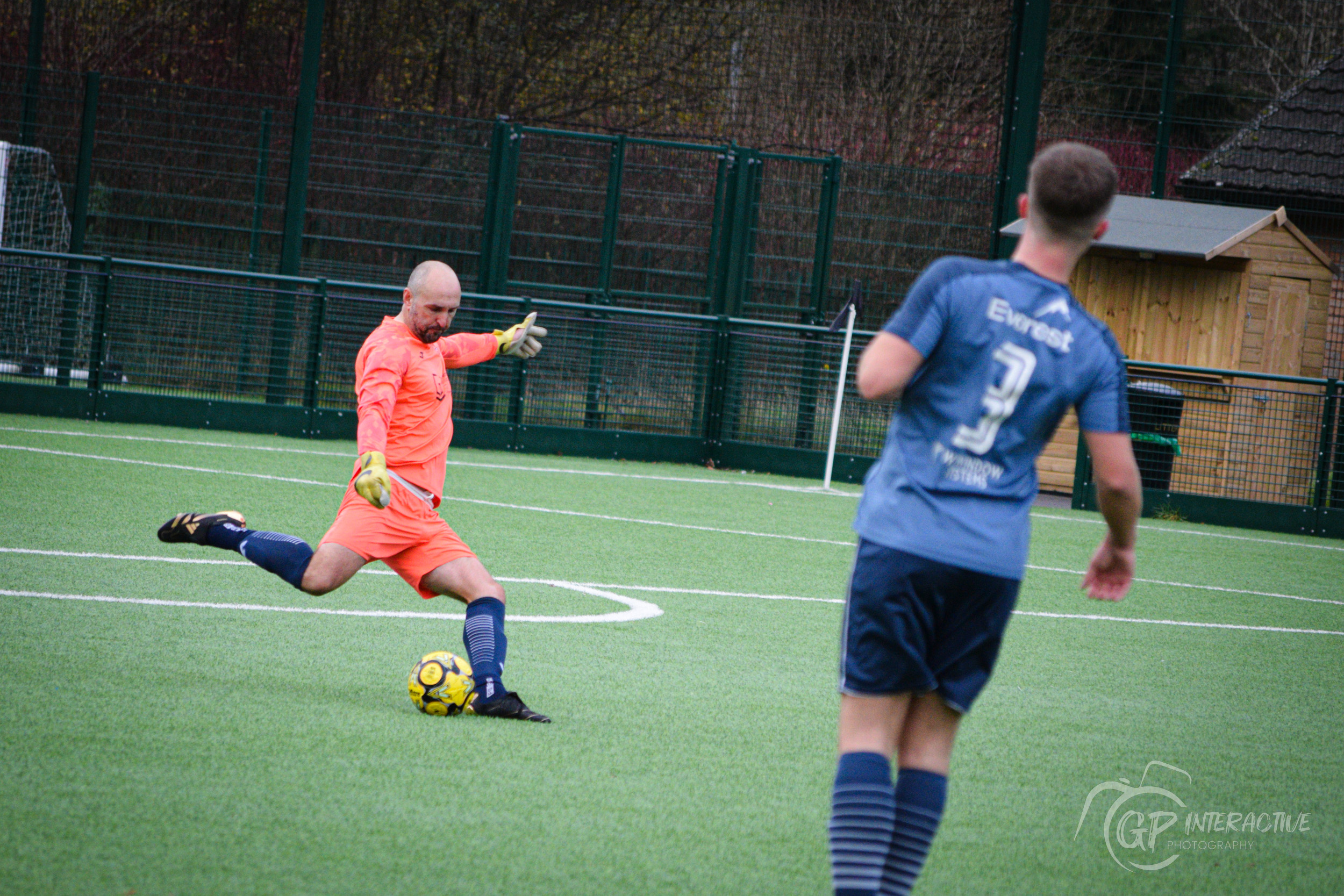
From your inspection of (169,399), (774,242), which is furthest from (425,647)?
(774,242)

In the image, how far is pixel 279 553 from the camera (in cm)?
537

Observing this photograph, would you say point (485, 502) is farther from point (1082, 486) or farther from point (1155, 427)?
point (1155, 427)

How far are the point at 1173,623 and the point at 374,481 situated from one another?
17.3ft

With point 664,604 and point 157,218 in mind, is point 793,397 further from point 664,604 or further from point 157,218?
point 157,218

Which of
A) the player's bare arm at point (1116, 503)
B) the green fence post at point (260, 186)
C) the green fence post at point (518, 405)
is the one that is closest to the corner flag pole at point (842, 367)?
the green fence post at point (518, 405)

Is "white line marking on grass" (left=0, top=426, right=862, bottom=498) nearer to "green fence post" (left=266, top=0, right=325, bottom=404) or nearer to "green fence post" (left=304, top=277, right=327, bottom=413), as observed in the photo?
"green fence post" (left=304, top=277, right=327, bottom=413)

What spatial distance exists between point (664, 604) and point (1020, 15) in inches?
432

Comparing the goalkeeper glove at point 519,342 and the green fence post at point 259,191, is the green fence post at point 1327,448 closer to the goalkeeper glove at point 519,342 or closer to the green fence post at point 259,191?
the goalkeeper glove at point 519,342

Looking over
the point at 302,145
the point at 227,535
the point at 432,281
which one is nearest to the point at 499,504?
the point at 227,535

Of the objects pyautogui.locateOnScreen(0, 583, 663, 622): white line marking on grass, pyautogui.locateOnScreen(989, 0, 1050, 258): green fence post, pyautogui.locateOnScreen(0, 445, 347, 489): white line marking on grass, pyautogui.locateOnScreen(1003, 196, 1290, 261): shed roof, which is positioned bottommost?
pyautogui.locateOnScreen(0, 583, 663, 622): white line marking on grass

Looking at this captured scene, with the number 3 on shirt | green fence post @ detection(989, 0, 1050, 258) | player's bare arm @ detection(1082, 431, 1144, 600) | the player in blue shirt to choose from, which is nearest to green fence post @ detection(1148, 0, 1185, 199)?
green fence post @ detection(989, 0, 1050, 258)

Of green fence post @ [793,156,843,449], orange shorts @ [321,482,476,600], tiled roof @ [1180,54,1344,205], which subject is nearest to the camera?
orange shorts @ [321,482,476,600]

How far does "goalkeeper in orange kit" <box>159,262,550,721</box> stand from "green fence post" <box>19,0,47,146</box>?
13.6 m

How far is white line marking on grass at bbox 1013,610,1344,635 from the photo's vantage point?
8078 mm
